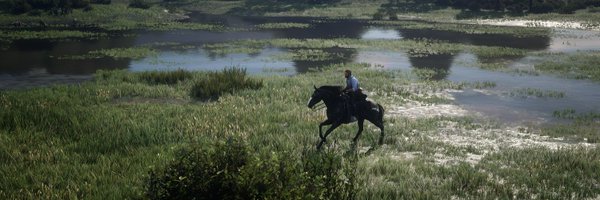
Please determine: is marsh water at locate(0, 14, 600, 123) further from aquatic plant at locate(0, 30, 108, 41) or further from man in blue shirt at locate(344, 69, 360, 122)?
man in blue shirt at locate(344, 69, 360, 122)

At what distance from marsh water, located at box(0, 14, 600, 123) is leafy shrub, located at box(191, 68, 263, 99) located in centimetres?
799

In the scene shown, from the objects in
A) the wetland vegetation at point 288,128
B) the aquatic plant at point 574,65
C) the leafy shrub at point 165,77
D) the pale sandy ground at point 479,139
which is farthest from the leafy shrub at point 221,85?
the aquatic plant at point 574,65

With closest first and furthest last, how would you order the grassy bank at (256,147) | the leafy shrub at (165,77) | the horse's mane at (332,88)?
1. the grassy bank at (256,147)
2. the horse's mane at (332,88)
3. the leafy shrub at (165,77)

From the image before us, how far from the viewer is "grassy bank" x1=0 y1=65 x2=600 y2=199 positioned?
823 cm

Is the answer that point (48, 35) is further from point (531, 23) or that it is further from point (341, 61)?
point (531, 23)

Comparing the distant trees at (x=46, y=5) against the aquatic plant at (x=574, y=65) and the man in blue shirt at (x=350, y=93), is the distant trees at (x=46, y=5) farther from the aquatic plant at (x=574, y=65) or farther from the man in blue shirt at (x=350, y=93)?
the man in blue shirt at (x=350, y=93)

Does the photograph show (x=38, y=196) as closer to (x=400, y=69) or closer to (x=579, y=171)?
(x=579, y=171)

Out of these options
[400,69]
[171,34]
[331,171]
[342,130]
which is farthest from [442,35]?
[331,171]

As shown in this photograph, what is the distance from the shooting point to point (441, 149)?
11828 mm

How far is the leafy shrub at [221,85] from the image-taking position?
18609 mm

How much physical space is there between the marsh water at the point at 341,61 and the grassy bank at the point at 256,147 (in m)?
4.40

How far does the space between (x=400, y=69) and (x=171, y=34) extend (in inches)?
1179

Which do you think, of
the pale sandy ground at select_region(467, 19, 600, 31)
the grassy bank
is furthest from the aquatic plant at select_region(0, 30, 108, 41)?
the pale sandy ground at select_region(467, 19, 600, 31)

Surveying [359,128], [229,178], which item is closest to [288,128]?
[359,128]
